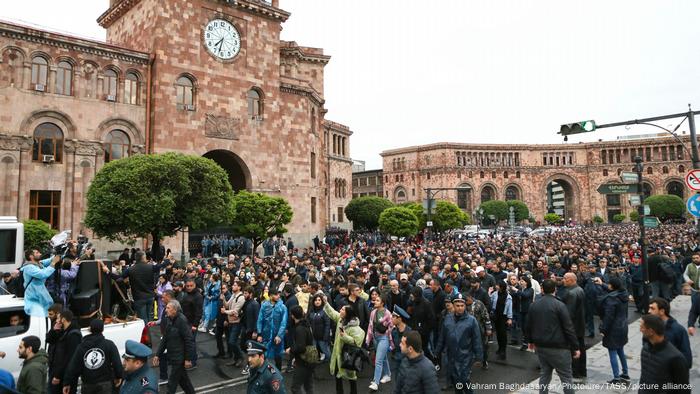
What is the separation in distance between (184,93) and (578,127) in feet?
76.1

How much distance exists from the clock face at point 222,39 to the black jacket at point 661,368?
94.5 feet

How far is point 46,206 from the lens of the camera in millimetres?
23391

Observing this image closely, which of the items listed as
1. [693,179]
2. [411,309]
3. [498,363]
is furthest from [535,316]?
[693,179]

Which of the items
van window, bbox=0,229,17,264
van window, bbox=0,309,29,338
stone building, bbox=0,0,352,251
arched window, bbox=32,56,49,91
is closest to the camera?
van window, bbox=0,309,29,338

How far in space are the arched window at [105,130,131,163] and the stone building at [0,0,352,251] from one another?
6cm

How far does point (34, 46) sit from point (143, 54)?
5394 mm

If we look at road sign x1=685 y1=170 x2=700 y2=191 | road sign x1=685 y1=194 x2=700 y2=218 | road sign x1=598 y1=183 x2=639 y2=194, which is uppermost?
road sign x1=685 y1=170 x2=700 y2=191

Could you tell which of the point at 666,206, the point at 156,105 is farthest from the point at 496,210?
the point at 156,105

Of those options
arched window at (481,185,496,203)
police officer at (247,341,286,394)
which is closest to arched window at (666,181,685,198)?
arched window at (481,185,496,203)

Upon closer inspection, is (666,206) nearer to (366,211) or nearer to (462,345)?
(366,211)

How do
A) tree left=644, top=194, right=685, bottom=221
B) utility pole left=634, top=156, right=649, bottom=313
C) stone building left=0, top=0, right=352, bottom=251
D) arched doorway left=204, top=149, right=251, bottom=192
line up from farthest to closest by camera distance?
tree left=644, top=194, right=685, bottom=221
arched doorway left=204, top=149, right=251, bottom=192
stone building left=0, top=0, right=352, bottom=251
utility pole left=634, top=156, right=649, bottom=313

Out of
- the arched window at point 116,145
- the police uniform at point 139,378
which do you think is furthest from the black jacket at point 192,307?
the arched window at point 116,145

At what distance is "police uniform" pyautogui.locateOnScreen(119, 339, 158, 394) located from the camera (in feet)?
15.6

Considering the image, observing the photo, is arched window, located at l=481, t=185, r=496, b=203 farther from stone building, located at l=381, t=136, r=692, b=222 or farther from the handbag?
the handbag
